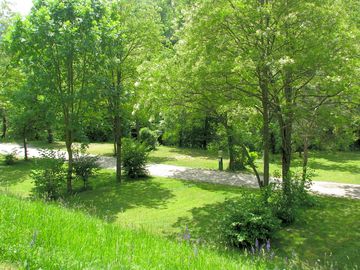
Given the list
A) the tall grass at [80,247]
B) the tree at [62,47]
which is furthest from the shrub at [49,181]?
the tall grass at [80,247]

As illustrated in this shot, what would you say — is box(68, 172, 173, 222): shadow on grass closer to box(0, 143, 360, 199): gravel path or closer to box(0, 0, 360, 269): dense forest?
box(0, 0, 360, 269): dense forest

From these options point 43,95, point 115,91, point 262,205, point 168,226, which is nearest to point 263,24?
point 262,205

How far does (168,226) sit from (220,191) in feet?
13.6

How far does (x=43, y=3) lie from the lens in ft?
41.7

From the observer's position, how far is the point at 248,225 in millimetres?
7848

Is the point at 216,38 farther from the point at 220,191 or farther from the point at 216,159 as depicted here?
the point at 216,159

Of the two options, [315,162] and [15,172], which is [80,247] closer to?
[15,172]

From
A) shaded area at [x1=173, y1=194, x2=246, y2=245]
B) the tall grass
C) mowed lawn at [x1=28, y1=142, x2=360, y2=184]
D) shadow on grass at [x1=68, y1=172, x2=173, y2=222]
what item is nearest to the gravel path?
mowed lawn at [x1=28, y1=142, x2=360, y2=184]

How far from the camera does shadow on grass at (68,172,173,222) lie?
12.0 meters

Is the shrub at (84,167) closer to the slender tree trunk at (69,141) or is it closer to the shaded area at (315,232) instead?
the slender tree trunk at (69,141)

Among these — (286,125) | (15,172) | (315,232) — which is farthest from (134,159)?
(315,232)

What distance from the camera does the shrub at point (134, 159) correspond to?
16562 mm

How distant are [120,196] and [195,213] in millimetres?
3965

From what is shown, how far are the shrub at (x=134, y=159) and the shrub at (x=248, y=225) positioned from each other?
8.97 meters
